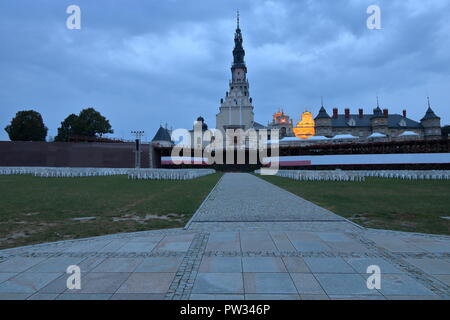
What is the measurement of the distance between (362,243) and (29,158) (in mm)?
45467

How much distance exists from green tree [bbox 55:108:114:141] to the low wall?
26.6 metres

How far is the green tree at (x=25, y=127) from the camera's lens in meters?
58.7

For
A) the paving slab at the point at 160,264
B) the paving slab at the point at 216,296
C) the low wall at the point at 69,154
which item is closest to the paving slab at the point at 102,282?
the paving slab at the point at 160,264

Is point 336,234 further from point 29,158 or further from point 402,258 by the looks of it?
point 29,158

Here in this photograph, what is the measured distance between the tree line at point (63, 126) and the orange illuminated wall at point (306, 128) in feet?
177

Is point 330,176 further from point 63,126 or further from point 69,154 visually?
point 63,126

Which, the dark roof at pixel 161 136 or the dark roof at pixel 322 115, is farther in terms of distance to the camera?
the dark roof at pixel 161 136

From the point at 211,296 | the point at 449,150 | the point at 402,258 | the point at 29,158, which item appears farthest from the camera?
the point at 29,158

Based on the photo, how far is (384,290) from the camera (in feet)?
12.1

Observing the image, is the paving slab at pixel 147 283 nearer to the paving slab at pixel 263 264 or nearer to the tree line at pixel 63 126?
the paving slab at pixel 263 264

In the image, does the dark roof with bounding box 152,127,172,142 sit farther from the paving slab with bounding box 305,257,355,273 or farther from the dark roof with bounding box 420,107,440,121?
the paving slab with bounding box 305,257,355,273

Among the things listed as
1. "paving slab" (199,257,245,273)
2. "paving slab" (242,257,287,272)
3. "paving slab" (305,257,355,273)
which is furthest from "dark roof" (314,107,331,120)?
"paving slab" (199,257,245,273)

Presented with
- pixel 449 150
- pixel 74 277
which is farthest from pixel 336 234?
pixel 449 150

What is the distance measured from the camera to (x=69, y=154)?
40.0 m
